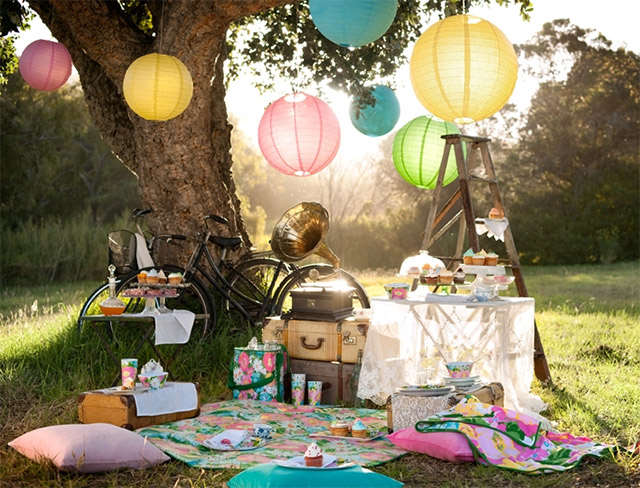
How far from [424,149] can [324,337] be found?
1651 millimetres

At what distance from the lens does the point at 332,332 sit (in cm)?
496

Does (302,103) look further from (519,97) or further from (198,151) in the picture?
(519,97)

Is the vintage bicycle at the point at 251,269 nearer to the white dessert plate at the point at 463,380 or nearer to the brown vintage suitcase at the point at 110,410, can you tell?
the brown vintage suitcase at the point at 110,410

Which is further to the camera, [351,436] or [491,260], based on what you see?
[491,260]

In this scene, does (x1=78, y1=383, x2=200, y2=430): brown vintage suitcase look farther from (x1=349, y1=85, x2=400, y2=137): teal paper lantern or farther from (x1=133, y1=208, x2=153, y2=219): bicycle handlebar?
(x1=349, y1=85, x2=400, y2=137): teal paper lantern

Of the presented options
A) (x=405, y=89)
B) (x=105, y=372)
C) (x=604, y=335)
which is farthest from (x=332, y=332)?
(x=405, y=89)

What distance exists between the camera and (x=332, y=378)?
496 centimetres

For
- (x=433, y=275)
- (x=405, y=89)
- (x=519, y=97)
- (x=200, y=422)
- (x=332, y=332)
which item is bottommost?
(x=200, y=422)

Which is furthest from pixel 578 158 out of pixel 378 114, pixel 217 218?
pixel 217 218

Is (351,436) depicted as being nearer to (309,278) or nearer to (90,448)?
(90,448)

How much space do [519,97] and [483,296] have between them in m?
18.1

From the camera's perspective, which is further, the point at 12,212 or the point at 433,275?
the point at 12,212

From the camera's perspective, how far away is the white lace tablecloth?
175 inches

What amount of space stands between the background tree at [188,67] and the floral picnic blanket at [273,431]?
235 centimetres
